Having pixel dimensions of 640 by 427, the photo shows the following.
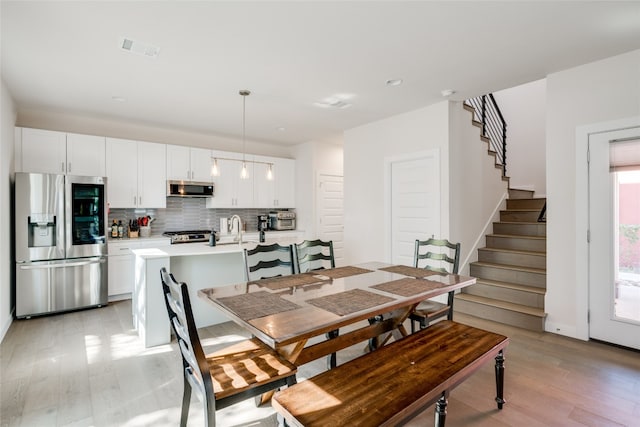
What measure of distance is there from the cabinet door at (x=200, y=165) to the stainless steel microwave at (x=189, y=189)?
113 mm

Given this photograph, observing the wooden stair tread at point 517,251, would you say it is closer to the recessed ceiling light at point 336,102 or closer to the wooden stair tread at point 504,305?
the wooden stair tread at point 504,305

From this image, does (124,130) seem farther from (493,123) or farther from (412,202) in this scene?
(493,123)

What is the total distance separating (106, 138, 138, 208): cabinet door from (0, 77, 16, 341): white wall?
1075 millimetres

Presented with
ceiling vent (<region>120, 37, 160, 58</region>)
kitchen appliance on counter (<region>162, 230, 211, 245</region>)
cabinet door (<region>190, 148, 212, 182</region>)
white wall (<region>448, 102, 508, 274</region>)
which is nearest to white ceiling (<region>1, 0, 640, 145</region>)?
ceiling vent (<region>120, 37, 160, 58</region>)

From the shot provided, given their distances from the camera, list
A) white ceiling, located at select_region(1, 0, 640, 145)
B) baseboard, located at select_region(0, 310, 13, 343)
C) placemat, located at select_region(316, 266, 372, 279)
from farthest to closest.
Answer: baseboard, located at select_region(0, 310, 13, 343)
placemat, located at select_region(316, 266, 372, 279)
white ceiling, located at select_region(1, 0, 640, 145)

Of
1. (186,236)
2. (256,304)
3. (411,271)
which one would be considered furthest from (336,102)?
(186,236)

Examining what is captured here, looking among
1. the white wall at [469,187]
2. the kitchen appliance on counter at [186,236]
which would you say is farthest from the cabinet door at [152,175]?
the white wall at [469,187]

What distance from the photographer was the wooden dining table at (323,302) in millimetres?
1554

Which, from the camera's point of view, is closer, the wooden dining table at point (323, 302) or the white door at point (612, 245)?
the wooden dining table at point (323, 302)

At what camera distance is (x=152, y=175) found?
5.10 m

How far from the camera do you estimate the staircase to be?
365 centimetres

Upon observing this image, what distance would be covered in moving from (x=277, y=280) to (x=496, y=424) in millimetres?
1697

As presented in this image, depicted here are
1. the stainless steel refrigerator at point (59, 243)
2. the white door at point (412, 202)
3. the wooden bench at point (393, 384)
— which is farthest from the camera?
the white door at point (412, 202)

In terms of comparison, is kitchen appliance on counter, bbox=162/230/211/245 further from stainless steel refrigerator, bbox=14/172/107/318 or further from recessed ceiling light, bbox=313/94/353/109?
recessed ceiling light, bbox=313/94/353/109
